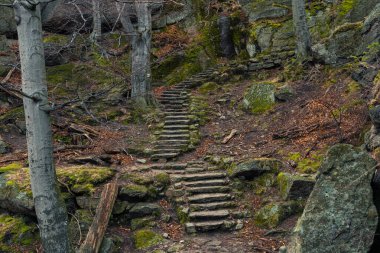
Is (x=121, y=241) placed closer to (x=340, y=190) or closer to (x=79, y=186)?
(x=79, y=186)

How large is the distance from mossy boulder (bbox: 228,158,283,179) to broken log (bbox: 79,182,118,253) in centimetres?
303

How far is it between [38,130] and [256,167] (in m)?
5.19

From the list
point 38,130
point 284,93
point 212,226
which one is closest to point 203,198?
point 212,226

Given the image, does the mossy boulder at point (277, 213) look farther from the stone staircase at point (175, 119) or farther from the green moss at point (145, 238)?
the stone staircase at point (175, 119)

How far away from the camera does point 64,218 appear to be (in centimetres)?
585

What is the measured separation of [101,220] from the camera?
7285mm

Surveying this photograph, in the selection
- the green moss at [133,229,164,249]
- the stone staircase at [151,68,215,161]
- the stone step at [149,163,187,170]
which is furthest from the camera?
the stone staircase at [151,68,215,161]

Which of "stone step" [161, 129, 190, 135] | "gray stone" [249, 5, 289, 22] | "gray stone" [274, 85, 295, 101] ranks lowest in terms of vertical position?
"stone step" [161, 129, 190, 135]

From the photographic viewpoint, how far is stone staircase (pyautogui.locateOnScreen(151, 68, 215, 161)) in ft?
36.2

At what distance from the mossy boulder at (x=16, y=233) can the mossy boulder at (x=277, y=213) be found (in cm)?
478

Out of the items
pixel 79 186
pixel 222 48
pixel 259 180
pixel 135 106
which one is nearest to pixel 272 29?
pixel 222 48

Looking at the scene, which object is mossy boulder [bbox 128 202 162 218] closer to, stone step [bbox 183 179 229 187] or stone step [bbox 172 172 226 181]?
stone step [bbox 183 179 229 187]

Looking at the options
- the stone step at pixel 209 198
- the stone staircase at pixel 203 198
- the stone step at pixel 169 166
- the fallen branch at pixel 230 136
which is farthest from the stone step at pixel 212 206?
the fallen branch at pixel 230 136

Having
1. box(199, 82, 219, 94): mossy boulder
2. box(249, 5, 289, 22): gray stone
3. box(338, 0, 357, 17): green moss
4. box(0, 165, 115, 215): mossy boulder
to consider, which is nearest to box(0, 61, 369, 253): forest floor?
box(0, 165, 115, 215): mossy boulder
